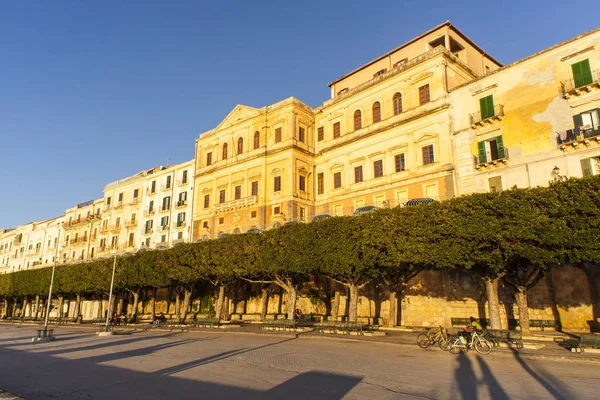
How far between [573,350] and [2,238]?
112 m

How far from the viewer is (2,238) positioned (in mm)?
96062

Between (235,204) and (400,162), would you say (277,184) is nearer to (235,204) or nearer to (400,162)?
(235,204)

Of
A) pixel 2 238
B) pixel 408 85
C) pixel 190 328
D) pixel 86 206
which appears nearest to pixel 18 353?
pixel 190 328

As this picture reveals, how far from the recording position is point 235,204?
45219 mm

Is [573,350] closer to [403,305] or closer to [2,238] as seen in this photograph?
[403,305]

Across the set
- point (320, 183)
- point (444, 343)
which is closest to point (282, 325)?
point (444, 343)

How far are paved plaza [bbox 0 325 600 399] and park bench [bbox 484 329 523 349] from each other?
1299 millimetres

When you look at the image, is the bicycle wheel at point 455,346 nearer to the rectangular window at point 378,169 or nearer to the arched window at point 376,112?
the rectangular window at point 378,169

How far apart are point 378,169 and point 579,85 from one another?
1621cm

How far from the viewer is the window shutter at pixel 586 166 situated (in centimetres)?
2612

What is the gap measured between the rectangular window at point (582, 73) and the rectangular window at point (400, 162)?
13.4m

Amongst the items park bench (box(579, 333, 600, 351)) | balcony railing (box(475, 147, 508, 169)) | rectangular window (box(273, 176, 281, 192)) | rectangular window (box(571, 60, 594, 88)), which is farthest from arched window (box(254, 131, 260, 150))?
park bench (box(579, 333, 600, 351))

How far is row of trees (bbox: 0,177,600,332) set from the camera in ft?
62.1

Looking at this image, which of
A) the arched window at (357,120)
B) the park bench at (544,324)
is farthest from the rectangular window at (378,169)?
the park bench at (544,324)
